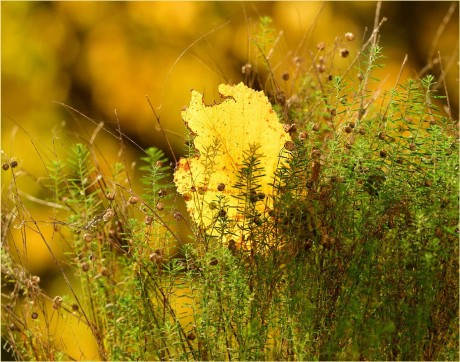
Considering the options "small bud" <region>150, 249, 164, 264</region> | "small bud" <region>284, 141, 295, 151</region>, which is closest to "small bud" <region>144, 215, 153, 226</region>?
"small bud" <region>150, 249, 164, 264</region>

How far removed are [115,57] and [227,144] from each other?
2308 mm

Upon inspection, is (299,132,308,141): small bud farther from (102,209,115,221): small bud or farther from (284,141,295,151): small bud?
(102,209,115,221): small bud

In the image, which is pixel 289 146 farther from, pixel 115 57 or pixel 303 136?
pixel 115 57

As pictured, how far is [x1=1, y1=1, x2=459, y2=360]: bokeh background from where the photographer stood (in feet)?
13.4

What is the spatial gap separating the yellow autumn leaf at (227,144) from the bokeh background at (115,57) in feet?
6.09

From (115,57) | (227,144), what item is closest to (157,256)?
(227,144)

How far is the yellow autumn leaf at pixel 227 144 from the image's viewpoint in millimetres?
2066

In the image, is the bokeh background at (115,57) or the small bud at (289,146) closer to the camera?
the small bud at (289,146)

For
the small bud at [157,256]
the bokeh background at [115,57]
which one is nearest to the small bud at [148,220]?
the small bud at [157,256]

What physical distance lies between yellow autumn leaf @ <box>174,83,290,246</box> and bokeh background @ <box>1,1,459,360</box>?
186cm

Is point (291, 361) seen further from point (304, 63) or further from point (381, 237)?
point (304, 63)

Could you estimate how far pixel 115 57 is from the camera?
4277 millimetres

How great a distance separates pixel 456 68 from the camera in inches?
171

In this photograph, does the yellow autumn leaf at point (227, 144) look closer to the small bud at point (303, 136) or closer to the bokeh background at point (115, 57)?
the small bud at point (303, 136)
